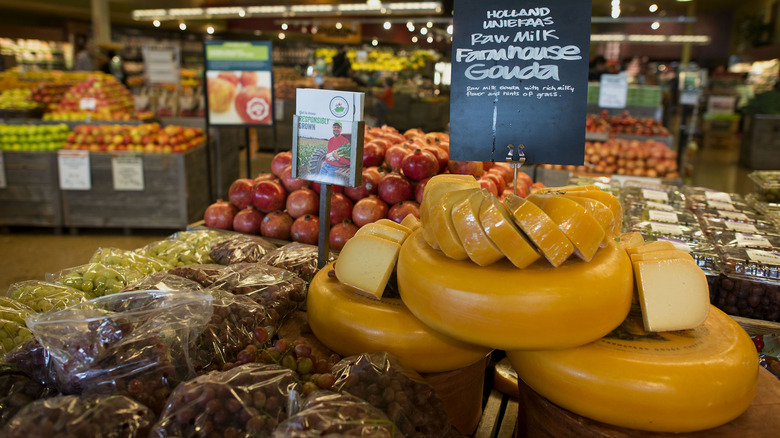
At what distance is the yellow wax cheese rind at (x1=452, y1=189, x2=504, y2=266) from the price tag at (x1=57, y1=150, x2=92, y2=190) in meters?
5.05

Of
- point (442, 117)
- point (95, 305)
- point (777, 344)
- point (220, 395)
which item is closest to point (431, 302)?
point (220, 395)

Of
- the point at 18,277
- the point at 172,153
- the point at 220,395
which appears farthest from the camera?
the point at 172,153

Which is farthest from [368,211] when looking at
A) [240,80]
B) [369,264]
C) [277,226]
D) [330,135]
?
[240,80]

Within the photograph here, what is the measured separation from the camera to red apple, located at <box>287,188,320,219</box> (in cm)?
270

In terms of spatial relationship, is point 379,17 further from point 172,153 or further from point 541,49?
point 541,49

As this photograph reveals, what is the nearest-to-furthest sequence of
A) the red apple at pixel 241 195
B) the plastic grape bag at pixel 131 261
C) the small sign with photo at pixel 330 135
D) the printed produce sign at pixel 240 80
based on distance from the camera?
1. the small sign with photo at pixel 330 135
2. the plastic grape bag at pixel 131 261
3. the red apple at pixel 241 195
4. the printed produce sign at pixel 240 80

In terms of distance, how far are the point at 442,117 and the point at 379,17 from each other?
518 cm

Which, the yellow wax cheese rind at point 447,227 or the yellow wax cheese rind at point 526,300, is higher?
the yellow wax cheese rind at point 447,227

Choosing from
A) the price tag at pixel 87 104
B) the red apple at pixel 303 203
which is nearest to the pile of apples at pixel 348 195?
the red apple at pixel 303 203

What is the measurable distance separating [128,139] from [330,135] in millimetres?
4370

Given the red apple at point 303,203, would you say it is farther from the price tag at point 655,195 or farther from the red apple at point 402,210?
the price tag at point 655,195

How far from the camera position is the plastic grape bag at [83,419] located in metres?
1.02

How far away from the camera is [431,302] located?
1377 mm

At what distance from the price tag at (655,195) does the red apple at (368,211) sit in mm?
1504
